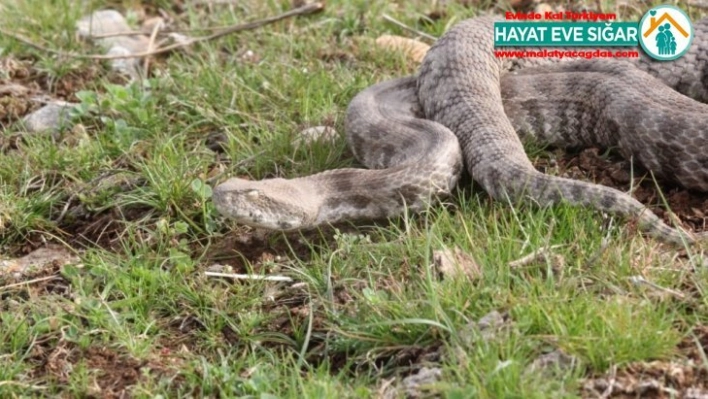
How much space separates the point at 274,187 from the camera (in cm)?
629

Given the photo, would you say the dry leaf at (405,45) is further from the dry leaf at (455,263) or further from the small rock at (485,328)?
the small rock at (485,328)

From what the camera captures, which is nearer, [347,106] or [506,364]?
[506,364]

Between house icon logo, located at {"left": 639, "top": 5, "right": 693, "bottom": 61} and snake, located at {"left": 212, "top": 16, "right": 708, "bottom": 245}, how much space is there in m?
0.06

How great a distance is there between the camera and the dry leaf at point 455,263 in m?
5.22

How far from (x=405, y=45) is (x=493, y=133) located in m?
2.00

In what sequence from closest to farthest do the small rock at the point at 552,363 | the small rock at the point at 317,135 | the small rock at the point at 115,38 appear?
the small rock at the point at 552,363 < the small rock at the point at 317,135 < the small rock at the point at 115,38

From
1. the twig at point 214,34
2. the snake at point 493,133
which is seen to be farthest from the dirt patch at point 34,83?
the snake at point 493,133

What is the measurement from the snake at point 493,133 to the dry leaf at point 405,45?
2.32 ft

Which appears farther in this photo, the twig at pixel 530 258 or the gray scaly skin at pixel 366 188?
the gray scaly skin at pixel 366 188

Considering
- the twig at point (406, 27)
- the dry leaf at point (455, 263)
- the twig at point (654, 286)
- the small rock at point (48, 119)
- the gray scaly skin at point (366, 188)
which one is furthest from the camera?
the twig at point (406, 27)

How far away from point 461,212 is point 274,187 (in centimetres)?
109

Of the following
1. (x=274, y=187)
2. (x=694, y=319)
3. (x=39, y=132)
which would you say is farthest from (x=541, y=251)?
(x=39, y=132)

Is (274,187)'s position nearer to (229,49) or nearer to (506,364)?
(506,364)

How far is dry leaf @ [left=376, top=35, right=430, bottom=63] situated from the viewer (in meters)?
8.33
